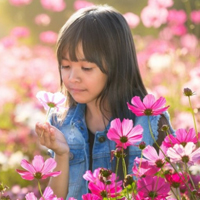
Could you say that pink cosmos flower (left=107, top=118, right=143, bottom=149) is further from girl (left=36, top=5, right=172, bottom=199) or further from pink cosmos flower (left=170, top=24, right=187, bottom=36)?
pink cosmos flower (left=170, top=24, right=187, bottom=36)

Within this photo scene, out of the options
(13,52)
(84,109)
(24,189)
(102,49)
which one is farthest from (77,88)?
(13,52)

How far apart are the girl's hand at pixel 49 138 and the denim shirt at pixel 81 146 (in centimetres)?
30

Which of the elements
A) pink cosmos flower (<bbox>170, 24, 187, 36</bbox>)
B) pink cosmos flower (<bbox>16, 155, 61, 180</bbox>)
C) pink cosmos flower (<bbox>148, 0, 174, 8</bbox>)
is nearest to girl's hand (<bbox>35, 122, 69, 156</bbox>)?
pink cosmos flower (<bbox>16, 155, 61, 180</bbox>)

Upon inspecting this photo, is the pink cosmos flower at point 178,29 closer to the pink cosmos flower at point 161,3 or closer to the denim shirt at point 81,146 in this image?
the pink cosmos flower at point 161,3

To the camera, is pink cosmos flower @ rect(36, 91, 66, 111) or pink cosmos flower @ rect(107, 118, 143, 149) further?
pink cosmos flower @ rect(36, 91, 66, 111)

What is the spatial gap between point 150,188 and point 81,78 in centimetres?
67

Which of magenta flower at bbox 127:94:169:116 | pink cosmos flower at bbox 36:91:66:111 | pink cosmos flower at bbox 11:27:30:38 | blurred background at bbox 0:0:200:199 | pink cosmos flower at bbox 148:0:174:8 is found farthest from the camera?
pink cosmos flower at bbox 11:27:30:38

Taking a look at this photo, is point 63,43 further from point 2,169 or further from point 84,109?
point 2,169

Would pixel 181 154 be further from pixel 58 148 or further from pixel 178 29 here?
pixel 178 29

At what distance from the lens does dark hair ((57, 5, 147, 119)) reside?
1.73 metres

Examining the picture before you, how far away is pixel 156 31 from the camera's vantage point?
5613 millimetres

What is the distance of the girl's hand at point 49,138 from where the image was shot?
1.28 m

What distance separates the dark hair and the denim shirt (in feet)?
0.26

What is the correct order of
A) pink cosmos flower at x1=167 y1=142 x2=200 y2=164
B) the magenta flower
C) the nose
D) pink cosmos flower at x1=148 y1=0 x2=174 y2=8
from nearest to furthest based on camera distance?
1. pink cosmos flower at x1=167 y1=142 x2=200 y2=164
2. the magenta flower
3. the nose
4. pink cosmos flower at x1=148 y1=0 x2=174 y2=8
